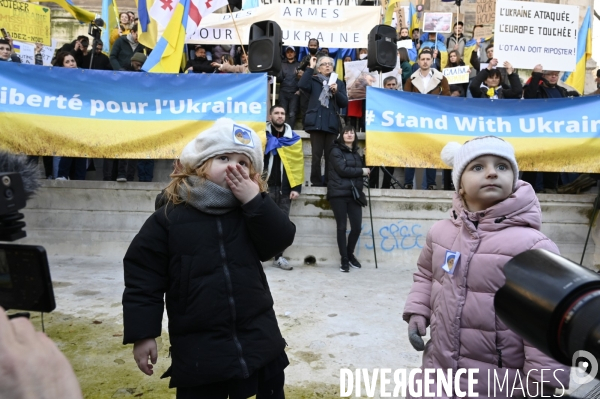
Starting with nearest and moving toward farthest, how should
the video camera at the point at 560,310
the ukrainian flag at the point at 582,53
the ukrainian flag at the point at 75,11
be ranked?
1. the video camera at the point at 560,310
2. the ukrainian flag at the point at 75,11
3. the ukrainian flag at the point at 582,53

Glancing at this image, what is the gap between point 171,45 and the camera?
7973mm

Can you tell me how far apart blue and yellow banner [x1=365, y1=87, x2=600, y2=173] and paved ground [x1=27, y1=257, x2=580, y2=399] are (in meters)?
1.88

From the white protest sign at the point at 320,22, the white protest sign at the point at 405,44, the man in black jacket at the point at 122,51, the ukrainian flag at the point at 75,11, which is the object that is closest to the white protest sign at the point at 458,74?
the white protest sign at the point at 405,44

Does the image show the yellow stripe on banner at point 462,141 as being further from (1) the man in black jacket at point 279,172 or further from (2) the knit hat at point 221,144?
(2) the knit hat at point 221,144

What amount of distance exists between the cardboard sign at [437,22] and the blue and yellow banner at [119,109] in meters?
7.41

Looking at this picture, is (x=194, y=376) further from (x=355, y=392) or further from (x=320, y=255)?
(x=320, y=255)

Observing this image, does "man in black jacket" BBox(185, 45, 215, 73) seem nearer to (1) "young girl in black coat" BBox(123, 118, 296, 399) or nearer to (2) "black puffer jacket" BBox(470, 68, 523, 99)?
(2) "black puffer jacket" BBox(470, 68, 523, 99)

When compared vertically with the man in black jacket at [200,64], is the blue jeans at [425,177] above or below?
below

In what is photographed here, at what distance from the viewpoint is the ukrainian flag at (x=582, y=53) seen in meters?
10.5

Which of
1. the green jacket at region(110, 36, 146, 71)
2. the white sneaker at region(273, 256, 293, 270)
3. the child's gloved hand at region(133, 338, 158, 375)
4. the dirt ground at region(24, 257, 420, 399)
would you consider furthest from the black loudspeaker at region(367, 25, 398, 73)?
the child's gloved hand at region(133, 338, 158, 375)

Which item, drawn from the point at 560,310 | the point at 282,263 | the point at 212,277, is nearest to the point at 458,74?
the point at 282,263

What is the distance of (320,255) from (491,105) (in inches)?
133

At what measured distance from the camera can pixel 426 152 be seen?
7.41m

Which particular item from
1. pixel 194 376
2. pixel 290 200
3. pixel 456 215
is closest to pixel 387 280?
pixel 290 200
